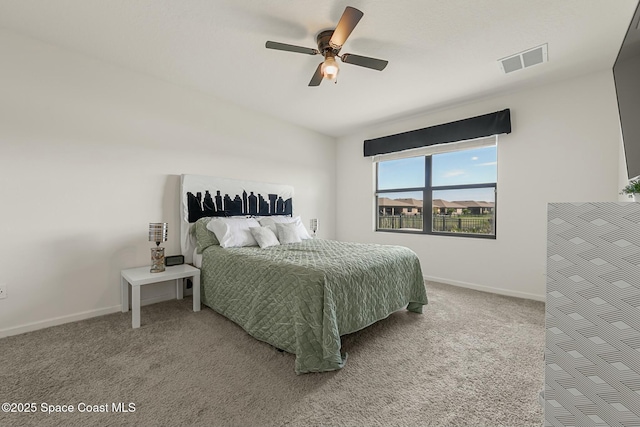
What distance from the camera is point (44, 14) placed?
1.99 metres

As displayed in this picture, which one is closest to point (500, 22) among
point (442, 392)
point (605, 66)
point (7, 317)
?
point (605, 66)

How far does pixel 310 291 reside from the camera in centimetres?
176

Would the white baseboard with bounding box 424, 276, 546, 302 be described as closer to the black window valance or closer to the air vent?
the black window valance

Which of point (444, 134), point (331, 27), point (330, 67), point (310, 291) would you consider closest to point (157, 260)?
point (310, 291)

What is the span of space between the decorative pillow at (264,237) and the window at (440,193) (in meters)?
2.23

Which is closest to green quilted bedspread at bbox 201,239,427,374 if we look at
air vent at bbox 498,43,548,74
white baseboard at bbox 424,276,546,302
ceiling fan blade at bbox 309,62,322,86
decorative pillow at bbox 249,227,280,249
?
Answer: decorative pillow at bbox 249,227,280,249

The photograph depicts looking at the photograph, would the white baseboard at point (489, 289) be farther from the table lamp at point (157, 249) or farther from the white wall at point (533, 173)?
the table lamp at point (157, 249)

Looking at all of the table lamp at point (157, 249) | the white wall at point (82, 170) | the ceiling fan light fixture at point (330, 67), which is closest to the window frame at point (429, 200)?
the ceiling fan light fixture at point (330, 67)

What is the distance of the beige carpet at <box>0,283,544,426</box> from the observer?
1.37m

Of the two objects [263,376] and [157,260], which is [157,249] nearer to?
[157,260]

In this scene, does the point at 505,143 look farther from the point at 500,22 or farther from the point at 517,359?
the point at 517,359

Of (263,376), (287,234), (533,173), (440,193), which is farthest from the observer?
(440,193)

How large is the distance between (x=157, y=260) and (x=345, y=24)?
2.61m

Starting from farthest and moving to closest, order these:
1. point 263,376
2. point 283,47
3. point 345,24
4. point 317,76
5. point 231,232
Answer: point 231,232, point 317,76, point 283,47, point 345,24, point 263,376
